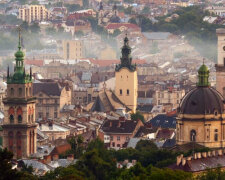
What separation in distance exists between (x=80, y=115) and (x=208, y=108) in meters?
42.7

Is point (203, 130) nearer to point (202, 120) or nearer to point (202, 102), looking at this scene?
point (202, 120)

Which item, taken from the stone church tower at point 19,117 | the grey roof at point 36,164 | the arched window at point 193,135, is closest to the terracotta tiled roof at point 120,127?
the stone church tower at point 19,117

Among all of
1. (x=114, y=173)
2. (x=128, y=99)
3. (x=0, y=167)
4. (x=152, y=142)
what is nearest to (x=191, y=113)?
(x=152, y=142)

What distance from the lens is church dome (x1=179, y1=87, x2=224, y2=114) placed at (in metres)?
100

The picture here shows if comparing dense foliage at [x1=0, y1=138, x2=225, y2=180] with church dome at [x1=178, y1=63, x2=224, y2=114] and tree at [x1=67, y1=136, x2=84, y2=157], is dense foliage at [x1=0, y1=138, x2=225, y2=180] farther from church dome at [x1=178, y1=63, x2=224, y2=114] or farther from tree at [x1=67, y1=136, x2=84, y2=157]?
church dome at [x1=178, y1=63, x2=224, y2=114]

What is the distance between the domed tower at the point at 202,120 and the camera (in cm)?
10006

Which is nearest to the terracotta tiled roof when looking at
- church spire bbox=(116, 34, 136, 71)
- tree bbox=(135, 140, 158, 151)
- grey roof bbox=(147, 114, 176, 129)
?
grey roof bbox=(147, 114, 176, 129)

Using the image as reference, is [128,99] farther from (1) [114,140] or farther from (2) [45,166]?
(2) [45,166]

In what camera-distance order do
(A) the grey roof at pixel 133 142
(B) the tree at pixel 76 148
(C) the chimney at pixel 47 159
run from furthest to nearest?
(A) the grey roof at pixel 133 142, (B) the tree at pixel 76 148, (C) the chimney at pixel 47 159

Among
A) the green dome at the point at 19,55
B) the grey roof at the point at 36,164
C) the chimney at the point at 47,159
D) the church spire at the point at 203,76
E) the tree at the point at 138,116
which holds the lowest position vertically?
the grey roof at the point at 36,164

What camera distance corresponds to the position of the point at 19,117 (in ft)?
344

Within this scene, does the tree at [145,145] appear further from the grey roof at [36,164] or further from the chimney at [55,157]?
the grey roof at [36,164]

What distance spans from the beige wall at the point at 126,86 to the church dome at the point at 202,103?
5406 cm

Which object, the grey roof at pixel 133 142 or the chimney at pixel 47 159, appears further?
the grey roof at pixel 133 142
